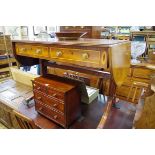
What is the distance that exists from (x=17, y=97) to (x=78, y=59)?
3.96ft

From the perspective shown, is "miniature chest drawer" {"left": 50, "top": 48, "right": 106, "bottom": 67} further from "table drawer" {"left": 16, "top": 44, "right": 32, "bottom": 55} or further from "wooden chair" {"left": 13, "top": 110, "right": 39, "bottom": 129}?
"wooden chair" {"left": 13, "top": 110, "right": 39, "bottom": 129}

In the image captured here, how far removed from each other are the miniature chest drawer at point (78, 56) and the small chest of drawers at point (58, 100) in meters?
0.26

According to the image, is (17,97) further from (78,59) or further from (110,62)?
(110,62)

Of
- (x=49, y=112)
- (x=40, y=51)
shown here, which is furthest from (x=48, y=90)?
(x=40, y=51)

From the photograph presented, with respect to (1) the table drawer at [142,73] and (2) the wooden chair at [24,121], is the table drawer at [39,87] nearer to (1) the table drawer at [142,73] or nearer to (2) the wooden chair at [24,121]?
(2) the wooden chair at [24,121]

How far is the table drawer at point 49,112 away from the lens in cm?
137

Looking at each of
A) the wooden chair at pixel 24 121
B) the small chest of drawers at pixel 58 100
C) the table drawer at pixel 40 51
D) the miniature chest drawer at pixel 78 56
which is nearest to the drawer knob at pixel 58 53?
the miniature chest drawer at pixel 78 56

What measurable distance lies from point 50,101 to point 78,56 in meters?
0.53

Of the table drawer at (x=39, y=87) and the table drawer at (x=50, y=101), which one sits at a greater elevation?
the table drawer at (x=39, y=87)

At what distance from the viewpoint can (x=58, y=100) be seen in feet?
4.31

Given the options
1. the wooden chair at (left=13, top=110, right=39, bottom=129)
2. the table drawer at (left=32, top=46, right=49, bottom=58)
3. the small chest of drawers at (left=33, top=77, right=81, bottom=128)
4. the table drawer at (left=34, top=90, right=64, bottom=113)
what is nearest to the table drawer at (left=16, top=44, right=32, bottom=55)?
the table drawer at (left=32, top=46, right=49, bottom=58)

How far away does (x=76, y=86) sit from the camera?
1.38m

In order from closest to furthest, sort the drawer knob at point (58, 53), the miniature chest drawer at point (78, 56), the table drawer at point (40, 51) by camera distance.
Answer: the miniature chest drawer at point (78, 56) < the drawer knob at point (58, 53) < the table drawer at point (40, 51)
